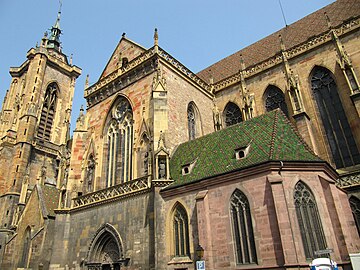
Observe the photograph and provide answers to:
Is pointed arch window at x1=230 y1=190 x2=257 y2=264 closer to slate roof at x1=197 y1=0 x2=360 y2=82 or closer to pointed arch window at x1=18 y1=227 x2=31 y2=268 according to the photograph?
slate roof at x1=197 y1=0 x2=360 y2=82

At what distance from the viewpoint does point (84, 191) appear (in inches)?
663

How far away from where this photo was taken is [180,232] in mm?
11734

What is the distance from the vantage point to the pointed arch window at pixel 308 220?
371 inches

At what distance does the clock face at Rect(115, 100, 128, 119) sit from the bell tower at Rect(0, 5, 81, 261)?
274 inches

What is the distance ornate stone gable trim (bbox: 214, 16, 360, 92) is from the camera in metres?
16.1

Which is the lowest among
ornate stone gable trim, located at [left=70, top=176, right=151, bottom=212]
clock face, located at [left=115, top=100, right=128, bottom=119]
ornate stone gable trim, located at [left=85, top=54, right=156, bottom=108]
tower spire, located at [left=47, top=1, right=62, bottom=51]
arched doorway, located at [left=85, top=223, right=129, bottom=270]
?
arched doorway, located at [left=85, top=223, right=129, bottom=270]

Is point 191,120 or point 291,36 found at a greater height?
point 291,36

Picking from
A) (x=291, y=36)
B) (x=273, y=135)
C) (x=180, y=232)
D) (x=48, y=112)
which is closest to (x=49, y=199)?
(x=180, y=232)

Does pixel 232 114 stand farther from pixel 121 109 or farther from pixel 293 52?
pixel 121 109

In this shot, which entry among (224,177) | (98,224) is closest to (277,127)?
(224,177)

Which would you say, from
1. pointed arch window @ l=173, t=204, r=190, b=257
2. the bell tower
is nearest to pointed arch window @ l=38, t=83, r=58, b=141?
the bell tower

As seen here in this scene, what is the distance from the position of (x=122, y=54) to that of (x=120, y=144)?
6.04m

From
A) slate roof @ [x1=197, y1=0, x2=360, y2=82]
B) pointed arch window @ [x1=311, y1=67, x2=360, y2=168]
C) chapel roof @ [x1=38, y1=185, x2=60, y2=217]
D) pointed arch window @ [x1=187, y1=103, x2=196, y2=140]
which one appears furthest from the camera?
chapel roof @ [x1=38, y1=185, x2=60, y2=217]

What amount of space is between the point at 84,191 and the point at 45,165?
1424 cm
